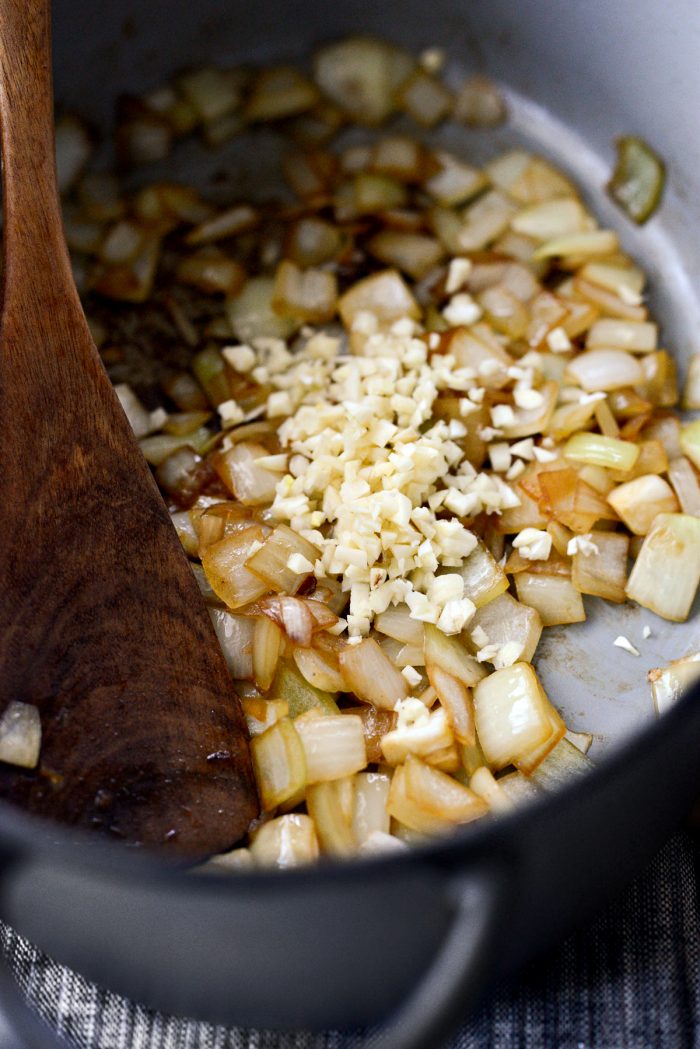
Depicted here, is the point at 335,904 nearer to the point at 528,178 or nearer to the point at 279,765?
the point at 279,765

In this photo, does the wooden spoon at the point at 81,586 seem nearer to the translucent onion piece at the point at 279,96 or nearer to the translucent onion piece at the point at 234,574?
the translucent onion piece at the point at 234,574

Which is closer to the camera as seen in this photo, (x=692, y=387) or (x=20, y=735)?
(x=20, y=735)

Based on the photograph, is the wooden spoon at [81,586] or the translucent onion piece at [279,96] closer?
the wooden spoon at [81,586]

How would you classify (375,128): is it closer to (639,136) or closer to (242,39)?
(242,39)

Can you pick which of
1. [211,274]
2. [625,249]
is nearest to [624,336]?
[625,249]

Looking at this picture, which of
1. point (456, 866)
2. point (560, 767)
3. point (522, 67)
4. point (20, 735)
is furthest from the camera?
point (522, 67)

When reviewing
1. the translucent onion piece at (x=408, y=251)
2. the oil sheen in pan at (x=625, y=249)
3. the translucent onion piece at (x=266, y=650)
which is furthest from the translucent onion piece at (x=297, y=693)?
the translucent onion piece at (x=408, y=251)

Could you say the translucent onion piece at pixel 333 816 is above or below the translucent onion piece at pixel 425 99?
below
